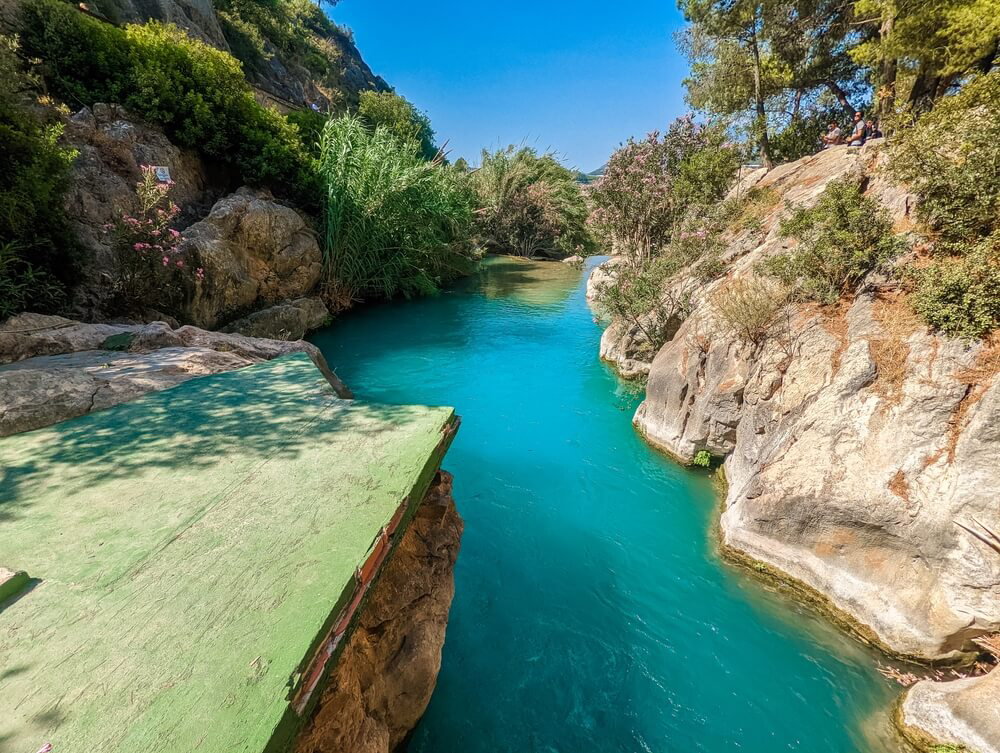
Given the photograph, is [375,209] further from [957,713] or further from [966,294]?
A: [957,713]

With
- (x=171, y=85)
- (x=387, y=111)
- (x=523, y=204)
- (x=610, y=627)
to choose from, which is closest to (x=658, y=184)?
(x=610, y=627)

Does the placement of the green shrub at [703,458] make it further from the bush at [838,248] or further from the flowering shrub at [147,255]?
the flowering shrub at [147,255]

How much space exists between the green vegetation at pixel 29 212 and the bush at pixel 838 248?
10.6m

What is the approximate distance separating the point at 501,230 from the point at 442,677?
1209 inches

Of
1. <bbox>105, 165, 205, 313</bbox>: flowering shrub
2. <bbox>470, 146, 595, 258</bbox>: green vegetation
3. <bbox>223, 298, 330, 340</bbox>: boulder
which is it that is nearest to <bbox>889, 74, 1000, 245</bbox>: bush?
<bbox>105, 165, 205, 313</bbox>: flowering shrub

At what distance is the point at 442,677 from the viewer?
357 centimetres

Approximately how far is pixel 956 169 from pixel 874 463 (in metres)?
3.30

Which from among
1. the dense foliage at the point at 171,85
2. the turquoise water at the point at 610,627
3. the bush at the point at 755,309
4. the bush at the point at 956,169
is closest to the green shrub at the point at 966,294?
the bush at the point at 956,169

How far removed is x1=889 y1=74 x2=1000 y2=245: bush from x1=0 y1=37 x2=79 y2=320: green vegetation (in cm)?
1139

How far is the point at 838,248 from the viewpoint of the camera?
5.23 m

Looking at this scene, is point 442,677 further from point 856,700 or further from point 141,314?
point 141,314

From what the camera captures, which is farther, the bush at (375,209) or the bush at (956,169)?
the bush at (375,209)

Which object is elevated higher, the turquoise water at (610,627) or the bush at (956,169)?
the bush at (956,169)

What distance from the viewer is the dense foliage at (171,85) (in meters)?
8.83
